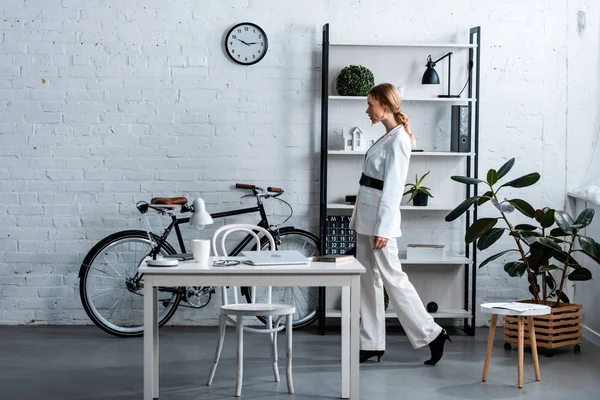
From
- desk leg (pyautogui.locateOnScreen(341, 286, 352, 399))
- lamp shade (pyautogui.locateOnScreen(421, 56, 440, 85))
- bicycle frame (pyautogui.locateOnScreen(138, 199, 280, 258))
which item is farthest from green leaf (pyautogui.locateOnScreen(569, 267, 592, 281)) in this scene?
bicycle frame (pyautogui.locateOnScreen(138, 199, 280, 258))

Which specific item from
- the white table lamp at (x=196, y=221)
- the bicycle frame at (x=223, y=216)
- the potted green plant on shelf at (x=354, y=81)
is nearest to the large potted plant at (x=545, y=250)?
the potted green plant on shelf at (x=354, y=81)

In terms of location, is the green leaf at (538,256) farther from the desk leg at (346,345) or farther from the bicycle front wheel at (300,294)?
the desk leg at (346,345)

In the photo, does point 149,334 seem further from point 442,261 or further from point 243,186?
point 442,261

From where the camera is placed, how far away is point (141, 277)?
578 cm

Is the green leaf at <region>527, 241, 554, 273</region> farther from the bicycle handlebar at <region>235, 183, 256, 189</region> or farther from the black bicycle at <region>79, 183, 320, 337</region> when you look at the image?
the bicycle handlebar at <region>235, 183, 256, 189</region>

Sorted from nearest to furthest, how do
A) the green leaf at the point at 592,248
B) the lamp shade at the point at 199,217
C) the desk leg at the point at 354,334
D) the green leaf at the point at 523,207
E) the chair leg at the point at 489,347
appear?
the lamp shade at the point at 199,217
the desk leg at the point at 354,334
the chair leg at the point at 489,347
the green leaf at the point at 592,248
the green leaf at the point at 523,207

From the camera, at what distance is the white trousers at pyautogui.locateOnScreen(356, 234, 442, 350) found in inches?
192

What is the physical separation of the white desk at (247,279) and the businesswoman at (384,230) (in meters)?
0.85

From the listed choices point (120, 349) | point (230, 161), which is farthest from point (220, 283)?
point (230, 161)

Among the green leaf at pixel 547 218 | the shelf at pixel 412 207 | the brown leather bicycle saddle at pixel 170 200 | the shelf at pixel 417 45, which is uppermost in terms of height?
the shelf at pixel 417 45

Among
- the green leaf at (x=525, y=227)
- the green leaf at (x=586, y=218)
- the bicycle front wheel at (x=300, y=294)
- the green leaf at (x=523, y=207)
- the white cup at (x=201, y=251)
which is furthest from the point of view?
the bicycle front wheel at (x=300, y=294)

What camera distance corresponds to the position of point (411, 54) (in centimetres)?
610

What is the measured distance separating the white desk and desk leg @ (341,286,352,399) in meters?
0.17

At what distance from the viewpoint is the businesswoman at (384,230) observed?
188 inches
